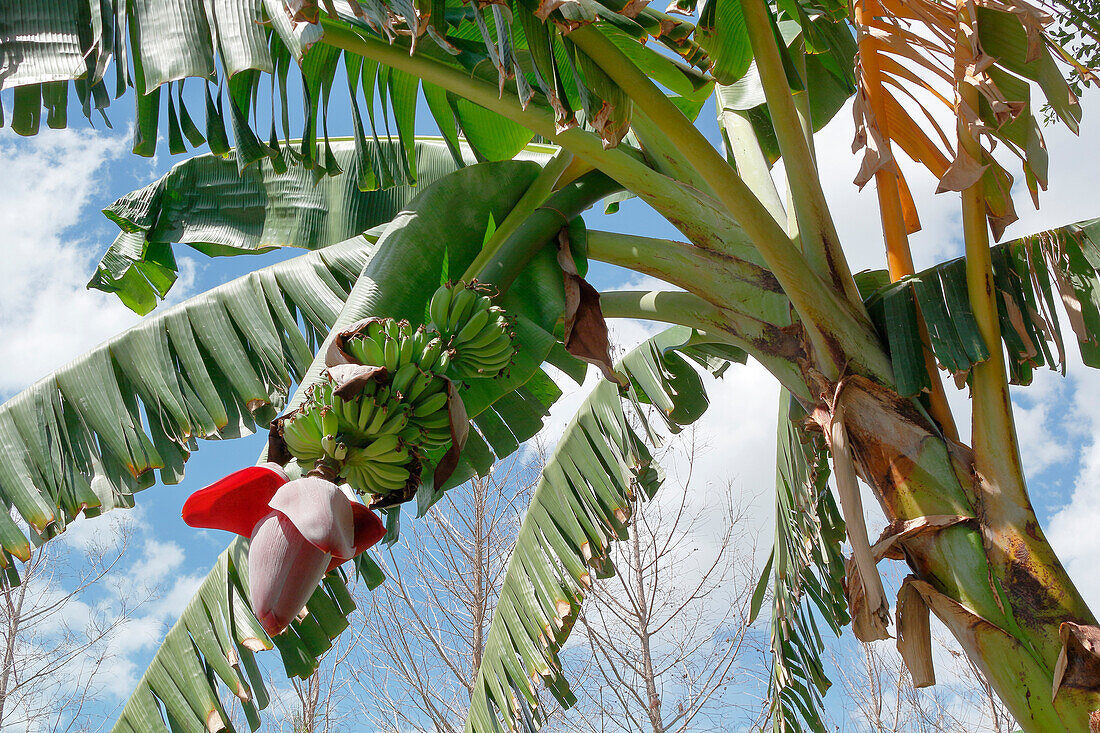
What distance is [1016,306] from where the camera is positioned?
2.17 metres

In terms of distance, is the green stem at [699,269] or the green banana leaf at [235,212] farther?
the green banana leaf at [235,212]

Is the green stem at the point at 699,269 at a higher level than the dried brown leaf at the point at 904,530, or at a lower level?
higher

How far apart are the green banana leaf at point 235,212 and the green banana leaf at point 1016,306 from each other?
1.57m

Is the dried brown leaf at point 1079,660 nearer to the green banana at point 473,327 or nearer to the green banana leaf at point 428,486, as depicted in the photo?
the green banana leaf at point 428,486

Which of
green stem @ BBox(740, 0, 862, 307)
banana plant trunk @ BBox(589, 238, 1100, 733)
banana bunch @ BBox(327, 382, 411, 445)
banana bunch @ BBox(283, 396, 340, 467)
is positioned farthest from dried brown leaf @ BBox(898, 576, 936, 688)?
banana bunch @ BBox(283, 396, 340, 467)

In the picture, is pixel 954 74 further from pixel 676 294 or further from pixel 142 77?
pixel 142 77

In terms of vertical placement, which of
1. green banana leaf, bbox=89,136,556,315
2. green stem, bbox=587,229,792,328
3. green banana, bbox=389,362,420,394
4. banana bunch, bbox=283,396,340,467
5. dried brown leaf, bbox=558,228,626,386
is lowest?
banana bunch, bbox=283,396,340,467

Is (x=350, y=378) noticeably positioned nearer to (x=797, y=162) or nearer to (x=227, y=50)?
(x=227, y=50)

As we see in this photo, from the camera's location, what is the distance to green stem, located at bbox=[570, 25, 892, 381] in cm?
204

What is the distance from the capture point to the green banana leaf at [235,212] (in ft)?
9.13

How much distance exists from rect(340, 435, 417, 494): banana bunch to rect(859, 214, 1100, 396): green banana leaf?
1284 millimetres

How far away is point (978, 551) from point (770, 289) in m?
0.87

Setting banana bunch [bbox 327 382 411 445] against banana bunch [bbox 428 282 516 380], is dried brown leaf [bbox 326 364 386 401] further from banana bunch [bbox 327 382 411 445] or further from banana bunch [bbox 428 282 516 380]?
banana bunch [bbox 428 282 516 380]

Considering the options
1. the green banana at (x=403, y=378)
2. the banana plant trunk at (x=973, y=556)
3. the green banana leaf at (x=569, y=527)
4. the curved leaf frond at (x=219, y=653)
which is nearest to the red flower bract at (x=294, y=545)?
the green banana at (x=403, y=378)
